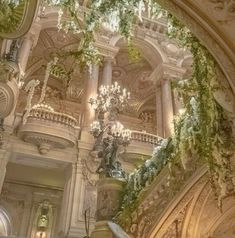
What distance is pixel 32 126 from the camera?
1141 cm

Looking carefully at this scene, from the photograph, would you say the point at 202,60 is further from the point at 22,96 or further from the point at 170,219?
the point at 22,96

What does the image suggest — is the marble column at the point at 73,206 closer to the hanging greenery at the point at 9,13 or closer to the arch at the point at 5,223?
the arch at the point at 5,223

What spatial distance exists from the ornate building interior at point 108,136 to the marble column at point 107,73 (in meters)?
0.07

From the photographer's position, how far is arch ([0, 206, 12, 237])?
15.2m

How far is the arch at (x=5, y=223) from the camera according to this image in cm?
1523

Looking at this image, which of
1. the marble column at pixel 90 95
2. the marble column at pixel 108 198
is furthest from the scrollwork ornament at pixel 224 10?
the marble column at pixel 90 95

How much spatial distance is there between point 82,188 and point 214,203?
216 inches

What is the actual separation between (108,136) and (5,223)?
31.4ft

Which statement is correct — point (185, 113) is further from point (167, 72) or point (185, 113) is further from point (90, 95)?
point (167, 72)

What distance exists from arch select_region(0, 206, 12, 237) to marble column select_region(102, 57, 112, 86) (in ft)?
24.5

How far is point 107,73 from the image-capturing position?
14.8m

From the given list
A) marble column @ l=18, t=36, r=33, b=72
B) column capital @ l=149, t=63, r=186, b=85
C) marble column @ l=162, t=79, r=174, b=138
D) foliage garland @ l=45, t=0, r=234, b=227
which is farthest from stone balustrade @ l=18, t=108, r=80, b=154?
column capital @ l=149, t=63, r=186, b=85

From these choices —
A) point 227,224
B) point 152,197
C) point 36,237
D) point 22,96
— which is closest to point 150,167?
point 152,197

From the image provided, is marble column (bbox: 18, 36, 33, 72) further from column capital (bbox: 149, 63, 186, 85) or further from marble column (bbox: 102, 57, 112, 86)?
column capital (bbox: 149, 63, 186, 85)
